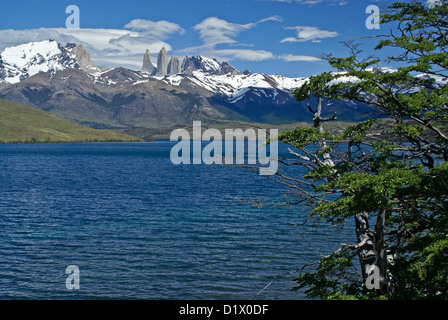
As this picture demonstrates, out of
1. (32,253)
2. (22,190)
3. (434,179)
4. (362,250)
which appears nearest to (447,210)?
(434,179)

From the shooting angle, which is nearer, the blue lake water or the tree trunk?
the tree trunk

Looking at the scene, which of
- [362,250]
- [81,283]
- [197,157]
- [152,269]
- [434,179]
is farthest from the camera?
[197,157]

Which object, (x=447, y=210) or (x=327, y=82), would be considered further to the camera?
(x=327, y=82)

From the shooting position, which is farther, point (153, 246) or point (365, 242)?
point (153, 246)

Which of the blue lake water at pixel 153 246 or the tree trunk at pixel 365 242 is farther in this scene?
the blue lake water at pixel 153 246

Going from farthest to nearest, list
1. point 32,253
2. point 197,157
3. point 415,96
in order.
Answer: point 197,157
point 32,253
point 415,96

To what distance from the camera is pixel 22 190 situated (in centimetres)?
9012

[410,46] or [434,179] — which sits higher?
[410,46]

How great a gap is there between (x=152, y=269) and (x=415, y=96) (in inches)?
1069

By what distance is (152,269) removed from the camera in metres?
36.7

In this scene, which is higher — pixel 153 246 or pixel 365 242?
pixel 365 242
